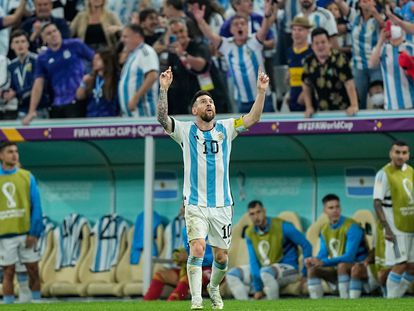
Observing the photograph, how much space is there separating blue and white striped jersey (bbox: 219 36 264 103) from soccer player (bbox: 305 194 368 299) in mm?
1841

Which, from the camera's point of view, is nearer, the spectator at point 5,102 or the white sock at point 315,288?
the white sock at point 315,288

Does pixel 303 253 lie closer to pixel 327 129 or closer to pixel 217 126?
pixel 327 129

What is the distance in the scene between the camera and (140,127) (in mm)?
16312

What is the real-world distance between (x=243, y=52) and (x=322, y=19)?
115 cm

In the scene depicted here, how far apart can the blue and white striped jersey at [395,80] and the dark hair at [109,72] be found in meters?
3.91

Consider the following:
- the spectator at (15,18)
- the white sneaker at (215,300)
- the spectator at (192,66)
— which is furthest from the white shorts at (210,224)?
the spectator at (15,18)

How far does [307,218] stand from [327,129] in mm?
2081

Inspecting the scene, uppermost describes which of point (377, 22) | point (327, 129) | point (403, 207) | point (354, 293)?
point (377, 22)

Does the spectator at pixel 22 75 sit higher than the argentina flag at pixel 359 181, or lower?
higher

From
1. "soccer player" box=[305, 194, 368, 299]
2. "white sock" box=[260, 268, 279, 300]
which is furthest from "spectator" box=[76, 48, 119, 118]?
"soccer player" box=[305, 194, 368, 299]

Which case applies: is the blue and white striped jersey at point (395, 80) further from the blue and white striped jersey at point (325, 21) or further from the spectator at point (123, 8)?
the spectator at point (123, 8)

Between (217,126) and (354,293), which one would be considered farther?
(354,293)

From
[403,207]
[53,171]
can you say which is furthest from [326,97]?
[53,171]

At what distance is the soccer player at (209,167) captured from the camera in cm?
1108
